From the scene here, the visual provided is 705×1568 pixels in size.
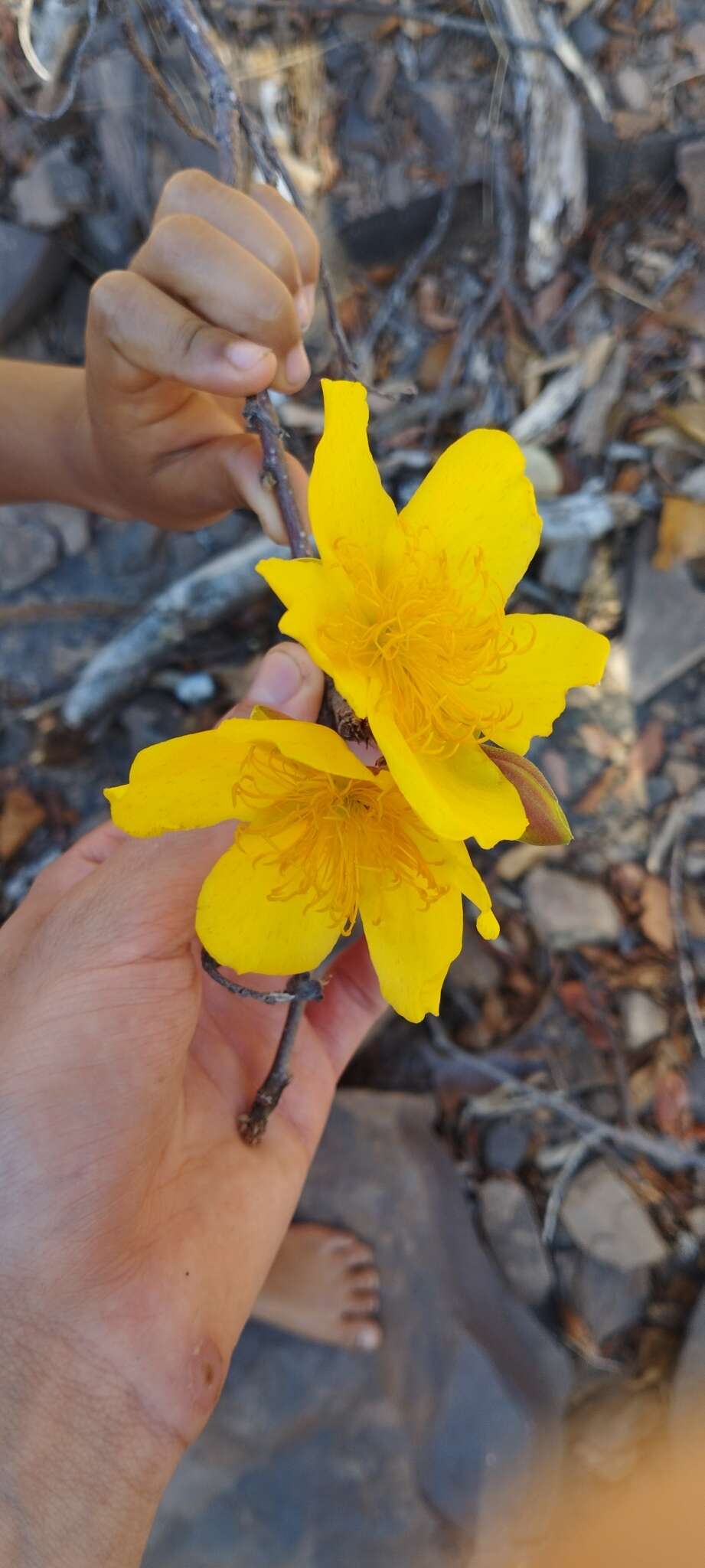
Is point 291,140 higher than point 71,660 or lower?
higher

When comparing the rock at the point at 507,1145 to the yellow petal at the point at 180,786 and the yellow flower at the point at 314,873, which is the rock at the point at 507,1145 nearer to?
the yellow flower at the point at 314,873

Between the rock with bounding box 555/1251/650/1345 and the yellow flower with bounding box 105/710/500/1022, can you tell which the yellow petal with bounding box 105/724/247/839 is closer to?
the yellow flower with bounding box 105/710/500/1022

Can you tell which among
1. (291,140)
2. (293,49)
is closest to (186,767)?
(291,140)

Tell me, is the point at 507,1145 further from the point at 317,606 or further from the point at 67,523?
the point at 67,523

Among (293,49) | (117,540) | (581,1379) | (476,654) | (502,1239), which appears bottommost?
(581,1379)

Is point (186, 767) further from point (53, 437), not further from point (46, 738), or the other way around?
point (46, 738)

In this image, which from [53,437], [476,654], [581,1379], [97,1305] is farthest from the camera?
[581,1379]

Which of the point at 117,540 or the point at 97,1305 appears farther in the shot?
the point at 117,540

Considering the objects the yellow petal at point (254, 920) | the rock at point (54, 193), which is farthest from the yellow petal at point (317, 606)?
the rock at point (54, 193)
